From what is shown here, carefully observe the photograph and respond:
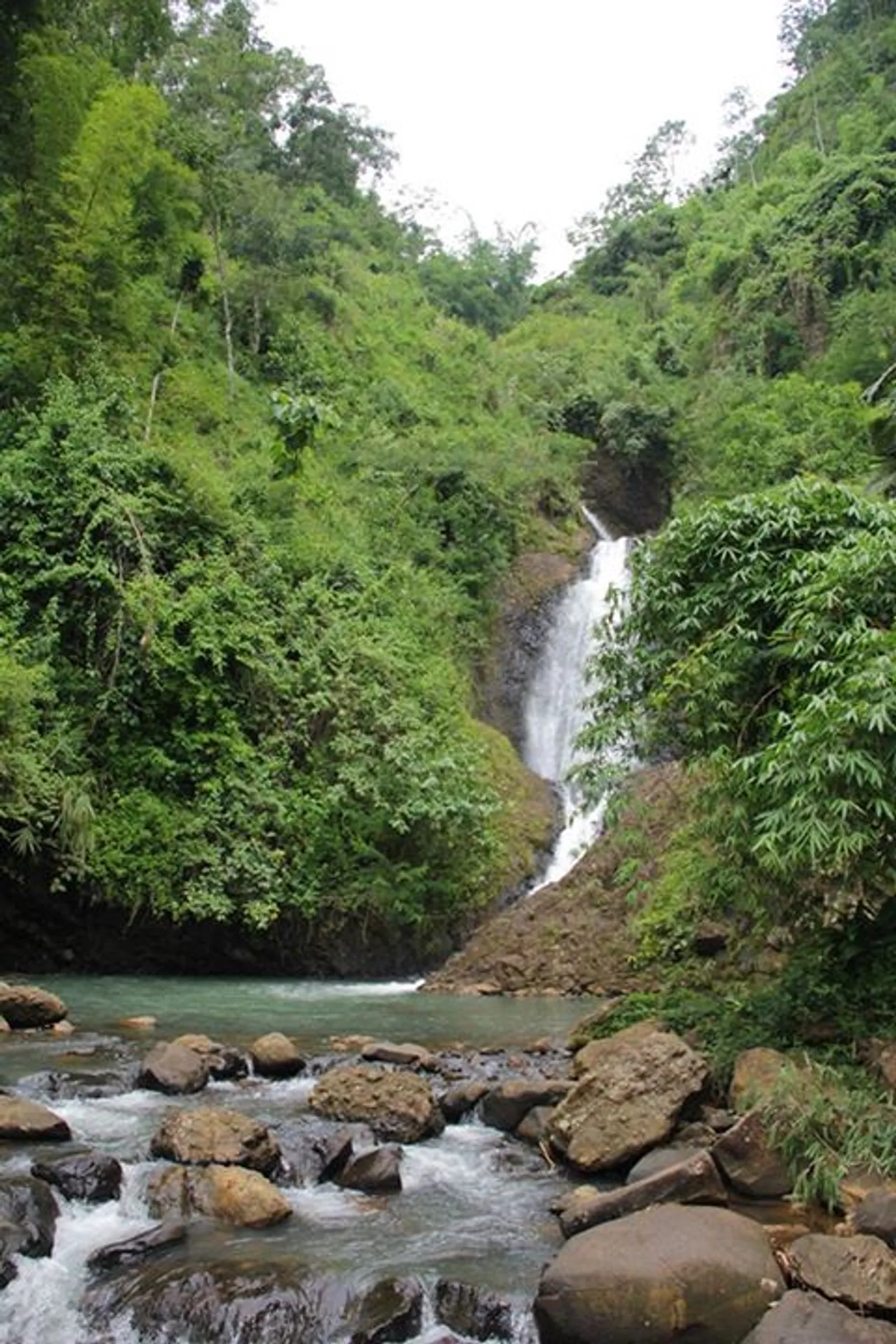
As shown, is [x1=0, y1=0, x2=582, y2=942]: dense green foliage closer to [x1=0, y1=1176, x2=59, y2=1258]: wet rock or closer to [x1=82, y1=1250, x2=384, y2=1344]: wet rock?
[x1=0, y1=1176, x2=59, y2=1258]: wet rock

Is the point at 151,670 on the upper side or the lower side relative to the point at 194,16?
lower

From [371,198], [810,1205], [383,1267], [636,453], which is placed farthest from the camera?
[371,198]

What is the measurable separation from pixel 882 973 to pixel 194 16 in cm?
3575

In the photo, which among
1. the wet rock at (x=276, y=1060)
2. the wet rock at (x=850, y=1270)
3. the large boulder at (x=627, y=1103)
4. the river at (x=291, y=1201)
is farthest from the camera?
the wet rock at (x=276, y=1060)

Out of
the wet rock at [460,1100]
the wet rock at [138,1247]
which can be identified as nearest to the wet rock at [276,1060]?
the wet rock at [460,1100]

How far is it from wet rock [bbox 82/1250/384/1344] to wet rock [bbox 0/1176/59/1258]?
422mm

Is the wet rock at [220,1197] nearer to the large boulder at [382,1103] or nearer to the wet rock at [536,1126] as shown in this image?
the large boulder at [382,1103]

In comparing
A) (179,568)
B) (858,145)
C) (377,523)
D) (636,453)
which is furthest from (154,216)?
(858,145)

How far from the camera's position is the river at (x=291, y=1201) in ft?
16.7

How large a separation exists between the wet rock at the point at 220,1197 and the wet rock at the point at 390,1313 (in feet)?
3.27

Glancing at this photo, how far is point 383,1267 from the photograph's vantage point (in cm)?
530

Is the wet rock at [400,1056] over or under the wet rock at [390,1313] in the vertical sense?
over

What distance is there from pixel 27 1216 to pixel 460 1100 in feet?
11.0

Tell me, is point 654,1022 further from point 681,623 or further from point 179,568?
point 179,568
